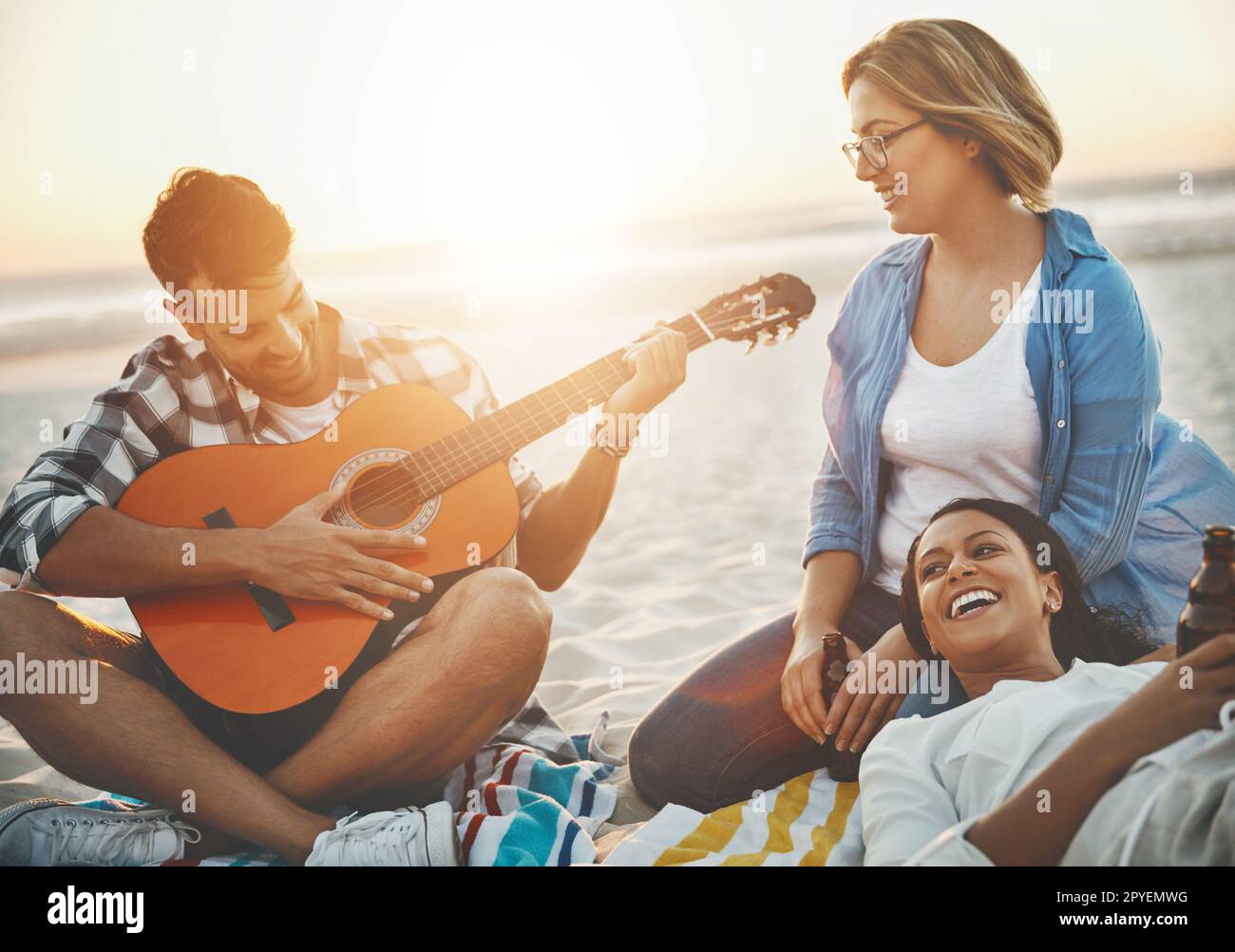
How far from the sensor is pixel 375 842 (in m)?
1.97

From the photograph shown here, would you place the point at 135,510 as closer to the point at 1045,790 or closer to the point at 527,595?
the point at 527,595

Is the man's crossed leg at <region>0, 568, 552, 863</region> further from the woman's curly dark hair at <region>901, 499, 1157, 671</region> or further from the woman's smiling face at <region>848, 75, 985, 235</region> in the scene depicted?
the woman's smiling face at <region>848, 75, 985, 235</region>

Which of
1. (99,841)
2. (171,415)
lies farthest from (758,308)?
(99,841)

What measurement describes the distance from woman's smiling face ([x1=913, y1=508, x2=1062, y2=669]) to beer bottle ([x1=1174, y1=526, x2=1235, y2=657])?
0.76 feet

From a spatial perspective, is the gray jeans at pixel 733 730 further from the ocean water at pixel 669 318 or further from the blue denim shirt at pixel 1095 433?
the ocean water at pixel 669 318

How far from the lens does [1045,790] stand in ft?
5.28

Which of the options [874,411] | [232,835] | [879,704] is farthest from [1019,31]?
[232,835]

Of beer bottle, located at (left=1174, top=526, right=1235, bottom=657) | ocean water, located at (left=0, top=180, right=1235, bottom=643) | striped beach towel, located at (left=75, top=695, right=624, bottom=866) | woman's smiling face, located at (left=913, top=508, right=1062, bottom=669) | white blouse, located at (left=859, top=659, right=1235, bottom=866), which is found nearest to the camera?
white blouse, located at (left=859, top=659, right=1235, bottom=866)

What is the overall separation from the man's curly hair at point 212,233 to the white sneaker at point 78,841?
3.54ft

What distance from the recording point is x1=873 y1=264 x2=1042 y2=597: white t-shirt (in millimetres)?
2008

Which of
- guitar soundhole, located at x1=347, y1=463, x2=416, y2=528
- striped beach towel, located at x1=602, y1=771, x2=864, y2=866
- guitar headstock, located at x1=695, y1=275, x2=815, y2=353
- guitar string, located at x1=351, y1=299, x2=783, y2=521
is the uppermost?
guitar headstock, located at x1=695, y1=275, x2=815, y2=353

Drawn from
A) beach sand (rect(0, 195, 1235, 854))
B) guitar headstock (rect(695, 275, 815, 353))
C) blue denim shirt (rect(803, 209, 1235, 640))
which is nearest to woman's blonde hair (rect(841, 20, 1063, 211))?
blue denim shirt (rect(803, 209, 1235, 640))

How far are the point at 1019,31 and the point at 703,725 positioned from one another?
5.65 ft

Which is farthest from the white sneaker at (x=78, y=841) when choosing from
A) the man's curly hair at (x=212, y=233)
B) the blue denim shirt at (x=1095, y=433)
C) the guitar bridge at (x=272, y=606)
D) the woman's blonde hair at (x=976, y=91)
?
the woman's blonde hair at (x=976, y=91)
